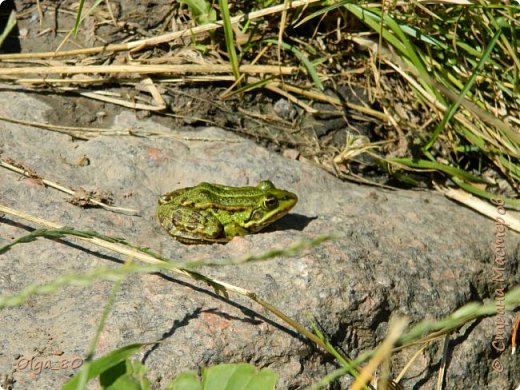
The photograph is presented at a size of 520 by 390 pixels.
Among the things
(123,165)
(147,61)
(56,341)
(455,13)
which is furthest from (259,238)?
(455,13)

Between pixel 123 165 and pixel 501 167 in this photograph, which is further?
pixel 501 167

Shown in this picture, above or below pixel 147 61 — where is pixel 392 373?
below

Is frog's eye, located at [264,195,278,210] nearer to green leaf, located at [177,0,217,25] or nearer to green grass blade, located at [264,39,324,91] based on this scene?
green grass blade, located at [264,39,324,91]

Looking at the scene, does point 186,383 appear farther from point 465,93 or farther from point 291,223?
point 465,93

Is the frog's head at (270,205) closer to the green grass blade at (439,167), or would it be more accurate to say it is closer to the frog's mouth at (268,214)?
the frog's mouth at (268,214)

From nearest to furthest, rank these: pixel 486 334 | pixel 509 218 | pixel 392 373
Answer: pixel 392 373 < pixel 486 334 < pixel 509 218

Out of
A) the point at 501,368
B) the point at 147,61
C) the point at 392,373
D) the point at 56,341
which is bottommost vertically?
the point at 501,368

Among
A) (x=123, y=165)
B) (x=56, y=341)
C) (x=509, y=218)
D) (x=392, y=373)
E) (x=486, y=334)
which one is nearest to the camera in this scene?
(x=56, y=341)

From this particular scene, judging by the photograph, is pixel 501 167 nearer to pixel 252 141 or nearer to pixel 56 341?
pixel 252 141

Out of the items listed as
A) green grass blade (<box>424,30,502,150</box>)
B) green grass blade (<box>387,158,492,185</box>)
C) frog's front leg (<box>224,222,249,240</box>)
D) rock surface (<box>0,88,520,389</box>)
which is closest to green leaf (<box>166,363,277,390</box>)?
rock surface (<box>0,88,520,389</box>)
